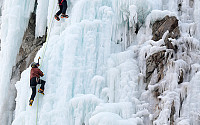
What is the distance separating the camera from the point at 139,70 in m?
9.36

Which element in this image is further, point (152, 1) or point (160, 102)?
point (152, 1)

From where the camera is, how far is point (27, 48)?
1304 centimetres

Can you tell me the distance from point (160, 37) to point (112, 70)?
1.68 meters

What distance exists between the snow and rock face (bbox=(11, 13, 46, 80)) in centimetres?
216

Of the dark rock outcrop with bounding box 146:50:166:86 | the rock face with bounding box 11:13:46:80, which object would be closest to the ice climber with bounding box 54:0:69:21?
the rock face with bounding box 11:13:46:80

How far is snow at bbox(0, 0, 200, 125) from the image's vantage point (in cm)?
831

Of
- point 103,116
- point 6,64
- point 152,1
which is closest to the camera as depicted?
point 103,116

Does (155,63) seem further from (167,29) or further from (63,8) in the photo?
(63,8)

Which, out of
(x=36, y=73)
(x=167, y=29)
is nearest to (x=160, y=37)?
(x=167, y=29)

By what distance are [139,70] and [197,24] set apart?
2143 millimetres

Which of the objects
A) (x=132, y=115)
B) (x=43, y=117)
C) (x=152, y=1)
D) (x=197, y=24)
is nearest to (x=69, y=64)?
(x=43, y=117)

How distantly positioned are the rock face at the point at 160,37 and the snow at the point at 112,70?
0.39ft

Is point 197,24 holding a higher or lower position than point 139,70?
higher

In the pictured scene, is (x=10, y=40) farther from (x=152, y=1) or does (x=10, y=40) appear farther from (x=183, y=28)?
(x=183, y=28)
